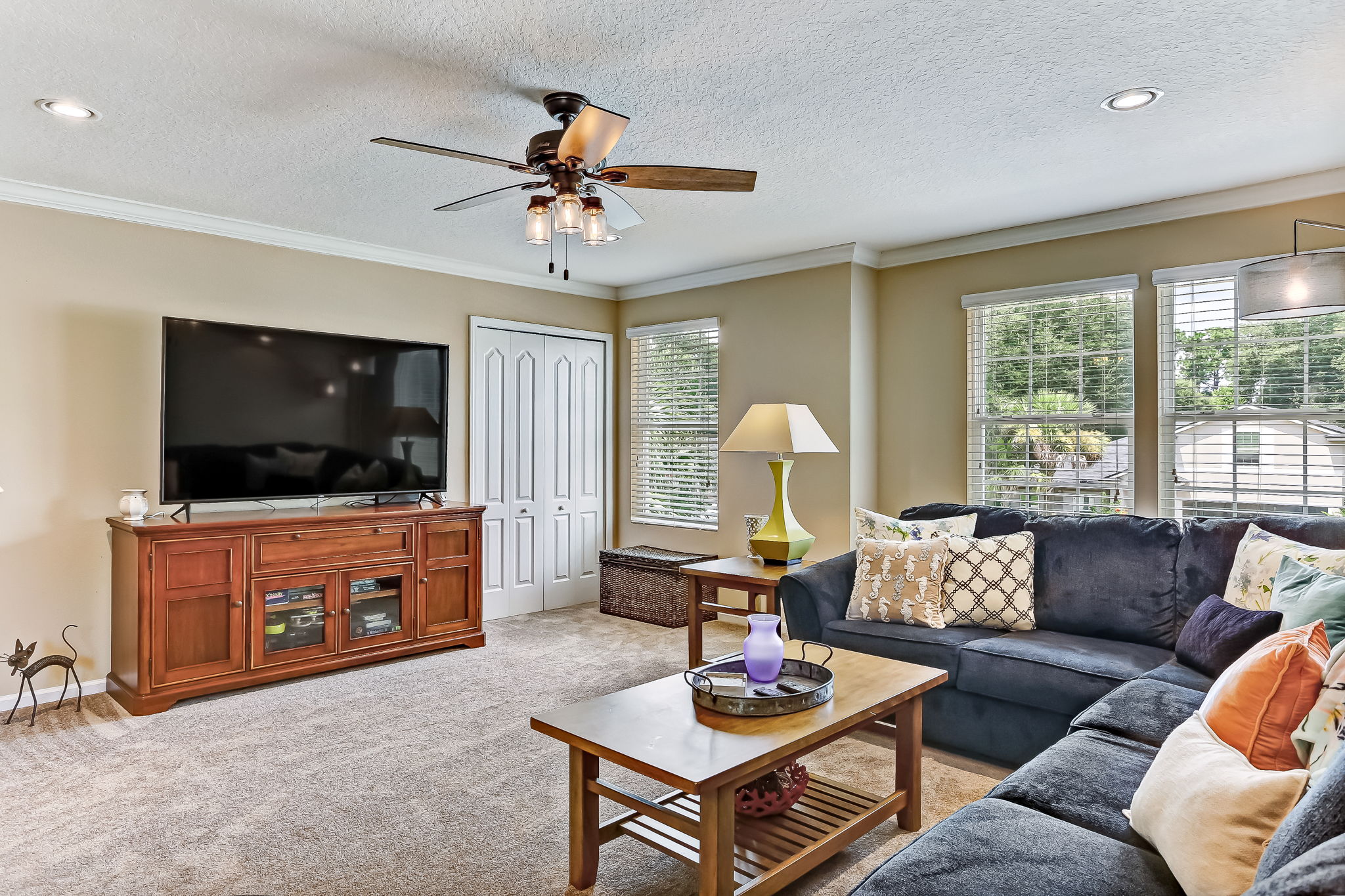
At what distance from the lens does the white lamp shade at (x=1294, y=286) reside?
9.44ft

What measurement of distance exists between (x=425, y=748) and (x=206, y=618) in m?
1.42

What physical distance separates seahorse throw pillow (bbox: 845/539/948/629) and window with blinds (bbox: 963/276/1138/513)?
131 cm

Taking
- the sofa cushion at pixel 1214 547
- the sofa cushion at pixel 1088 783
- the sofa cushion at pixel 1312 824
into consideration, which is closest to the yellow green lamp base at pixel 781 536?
the sofa cushion at pixel 1214 547

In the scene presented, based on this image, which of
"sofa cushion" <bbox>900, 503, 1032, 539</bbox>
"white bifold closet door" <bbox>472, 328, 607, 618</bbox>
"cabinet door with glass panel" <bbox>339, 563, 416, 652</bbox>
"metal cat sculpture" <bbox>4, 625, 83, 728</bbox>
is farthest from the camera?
"white bifold closet door" <bbox>472, 328, 607, 618</bbox>

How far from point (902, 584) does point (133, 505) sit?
3.60 m

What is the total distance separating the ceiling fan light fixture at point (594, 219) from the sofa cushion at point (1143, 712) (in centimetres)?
218

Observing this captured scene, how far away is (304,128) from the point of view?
306 centimetres

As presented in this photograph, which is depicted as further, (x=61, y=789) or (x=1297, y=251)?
(x=1297, y=251)

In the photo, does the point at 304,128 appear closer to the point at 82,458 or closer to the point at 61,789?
the point at 82,458

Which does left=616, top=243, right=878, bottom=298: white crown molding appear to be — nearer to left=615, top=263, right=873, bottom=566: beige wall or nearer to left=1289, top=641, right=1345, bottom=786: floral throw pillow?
left=615, top=263, right=873, bottom=566: beige wall

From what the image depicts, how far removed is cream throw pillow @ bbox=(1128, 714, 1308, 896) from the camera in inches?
51.0

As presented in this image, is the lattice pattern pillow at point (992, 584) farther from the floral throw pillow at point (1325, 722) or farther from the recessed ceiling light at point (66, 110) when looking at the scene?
the recessed ceiling light at point (66, 110)

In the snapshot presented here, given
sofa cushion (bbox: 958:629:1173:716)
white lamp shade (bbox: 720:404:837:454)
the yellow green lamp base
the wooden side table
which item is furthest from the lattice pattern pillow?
white lamp shade (bbox: 720:404:837:454)

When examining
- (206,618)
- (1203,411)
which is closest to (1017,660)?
(1203,411)
